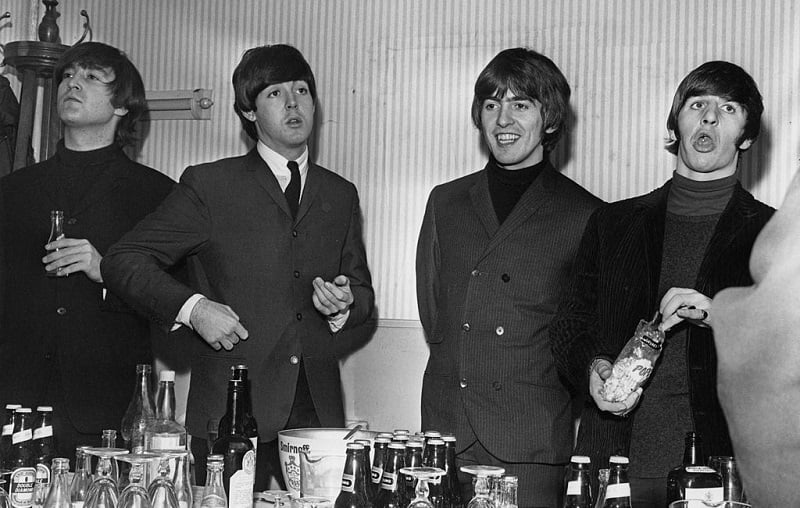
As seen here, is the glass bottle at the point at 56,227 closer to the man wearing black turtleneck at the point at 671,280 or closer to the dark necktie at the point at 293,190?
the dark necktie at the point at 293,190

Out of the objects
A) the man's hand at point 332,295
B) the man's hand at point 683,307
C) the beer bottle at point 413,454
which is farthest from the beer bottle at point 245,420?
the man's hand at point 683,307

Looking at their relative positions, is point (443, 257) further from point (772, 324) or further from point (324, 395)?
point (772, 324)

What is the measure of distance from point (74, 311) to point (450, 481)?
1517 millimetres

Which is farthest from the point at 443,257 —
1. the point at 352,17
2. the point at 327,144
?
the point at 352,17

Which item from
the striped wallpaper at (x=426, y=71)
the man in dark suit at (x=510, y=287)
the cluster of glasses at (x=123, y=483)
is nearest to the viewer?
the cluster of glasses at (x=123, y=483)

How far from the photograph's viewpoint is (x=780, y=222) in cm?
70

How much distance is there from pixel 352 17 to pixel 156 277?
1.34 meters

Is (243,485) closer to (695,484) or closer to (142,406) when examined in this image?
(142,406)

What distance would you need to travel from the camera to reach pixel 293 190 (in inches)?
106

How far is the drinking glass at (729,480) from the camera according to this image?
1625 mm

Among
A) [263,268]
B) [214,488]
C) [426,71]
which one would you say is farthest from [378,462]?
[426,71]

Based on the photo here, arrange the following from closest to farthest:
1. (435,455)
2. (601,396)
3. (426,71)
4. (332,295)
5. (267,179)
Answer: (435,455) → (601,396) → (332,295) → (267,179) → (426,71)

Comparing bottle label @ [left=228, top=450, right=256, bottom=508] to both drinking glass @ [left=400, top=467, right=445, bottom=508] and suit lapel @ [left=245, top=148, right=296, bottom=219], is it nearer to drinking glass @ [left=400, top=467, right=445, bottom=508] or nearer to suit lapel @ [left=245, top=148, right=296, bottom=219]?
drinking glass @ [left=400, top=467, right=445, bottom=508]

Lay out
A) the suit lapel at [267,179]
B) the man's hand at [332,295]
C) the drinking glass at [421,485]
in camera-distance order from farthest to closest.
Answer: the suit lapel at [267,179], the man's hand at [332,295], the drinking glass at [421,485]
